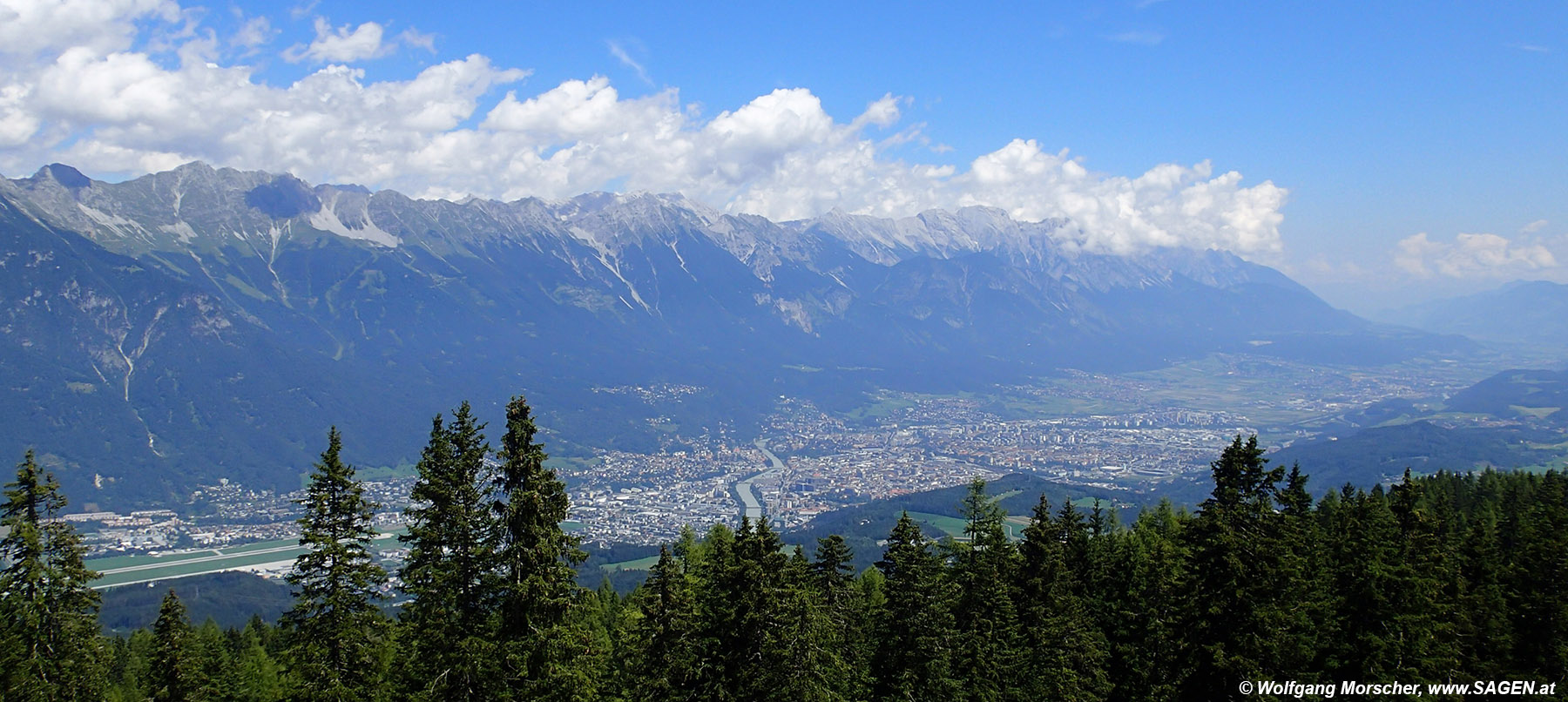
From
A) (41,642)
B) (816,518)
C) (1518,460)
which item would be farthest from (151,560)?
(1518,460)

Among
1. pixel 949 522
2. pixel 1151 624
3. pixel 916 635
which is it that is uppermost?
pixel 916 635

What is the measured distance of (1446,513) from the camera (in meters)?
46.8

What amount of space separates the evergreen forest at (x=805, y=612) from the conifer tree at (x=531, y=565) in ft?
0.21

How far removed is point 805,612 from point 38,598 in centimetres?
2240

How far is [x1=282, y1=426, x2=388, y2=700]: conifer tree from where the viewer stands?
2472 cm

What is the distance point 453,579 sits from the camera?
23.5m

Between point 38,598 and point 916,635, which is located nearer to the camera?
point 38,598

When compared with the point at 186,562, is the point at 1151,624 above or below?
above

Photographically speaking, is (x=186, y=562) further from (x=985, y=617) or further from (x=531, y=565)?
(x=985, y=617)

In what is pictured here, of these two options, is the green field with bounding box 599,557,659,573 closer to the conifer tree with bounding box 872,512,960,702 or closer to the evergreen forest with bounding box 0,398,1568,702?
the evergreen forest with bounding box 0,398,1568,702

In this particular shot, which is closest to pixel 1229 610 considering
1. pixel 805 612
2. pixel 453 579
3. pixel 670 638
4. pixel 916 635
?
pixel 916 635

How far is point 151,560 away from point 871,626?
581 ft

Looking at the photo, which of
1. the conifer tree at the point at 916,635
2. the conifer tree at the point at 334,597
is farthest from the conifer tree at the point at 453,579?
the conifer tree at the point at 916,635

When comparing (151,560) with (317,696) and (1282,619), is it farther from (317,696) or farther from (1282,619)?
(1282,619)
